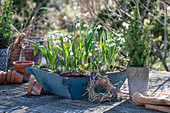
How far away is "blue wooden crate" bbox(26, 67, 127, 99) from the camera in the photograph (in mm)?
3394

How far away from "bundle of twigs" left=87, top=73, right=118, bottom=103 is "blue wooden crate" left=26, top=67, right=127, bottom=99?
0.11 meters

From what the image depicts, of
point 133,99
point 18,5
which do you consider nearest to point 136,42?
point 133,99

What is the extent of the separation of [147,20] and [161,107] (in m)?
4.03

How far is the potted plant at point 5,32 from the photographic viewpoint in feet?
15.5

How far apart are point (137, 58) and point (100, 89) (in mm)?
686

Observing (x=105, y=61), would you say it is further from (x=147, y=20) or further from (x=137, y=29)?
(x=147, y=20)

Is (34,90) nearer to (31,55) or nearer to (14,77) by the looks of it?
(14,77)

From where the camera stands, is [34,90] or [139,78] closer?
[139,78]

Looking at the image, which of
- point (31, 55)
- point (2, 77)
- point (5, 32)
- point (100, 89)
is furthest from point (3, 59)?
point (100, 89)

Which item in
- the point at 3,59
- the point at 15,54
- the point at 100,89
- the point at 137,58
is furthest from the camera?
the point at 15,54

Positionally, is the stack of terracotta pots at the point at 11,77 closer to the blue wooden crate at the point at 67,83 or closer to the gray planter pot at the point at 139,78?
Answer: the blue wooden crate at the point at 67,83

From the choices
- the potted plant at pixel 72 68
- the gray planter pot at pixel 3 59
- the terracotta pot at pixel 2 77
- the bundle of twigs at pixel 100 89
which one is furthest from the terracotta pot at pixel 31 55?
the bundle of twigs at pixel 100 89

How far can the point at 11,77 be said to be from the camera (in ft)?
14.7

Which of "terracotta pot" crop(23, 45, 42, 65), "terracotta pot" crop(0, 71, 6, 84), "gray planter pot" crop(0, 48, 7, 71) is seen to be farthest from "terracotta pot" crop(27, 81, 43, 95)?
"terracotta pot" crop(23, 45, 42, 65)
